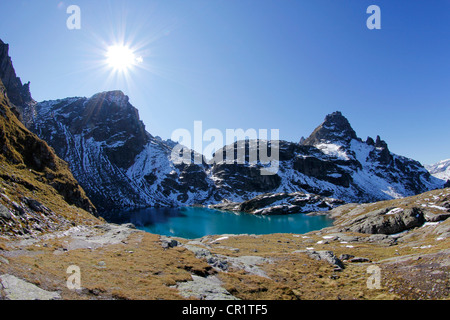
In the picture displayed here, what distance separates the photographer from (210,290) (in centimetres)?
1836

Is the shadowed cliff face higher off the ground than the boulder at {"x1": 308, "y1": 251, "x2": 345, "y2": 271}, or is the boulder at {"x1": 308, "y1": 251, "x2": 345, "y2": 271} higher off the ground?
the shadowed cliff face

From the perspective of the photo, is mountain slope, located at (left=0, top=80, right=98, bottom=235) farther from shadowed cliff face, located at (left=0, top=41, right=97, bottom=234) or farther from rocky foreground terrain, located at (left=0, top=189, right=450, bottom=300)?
rocky foreground terrain, located at (left=0, top=189, right=450, bottom=300)

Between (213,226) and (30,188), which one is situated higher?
(30,188)

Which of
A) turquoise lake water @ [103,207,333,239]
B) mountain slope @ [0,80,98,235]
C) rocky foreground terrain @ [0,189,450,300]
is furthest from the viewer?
turquoise lake water @ [103,207,333,239]

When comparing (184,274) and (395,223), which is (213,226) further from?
(184,274)

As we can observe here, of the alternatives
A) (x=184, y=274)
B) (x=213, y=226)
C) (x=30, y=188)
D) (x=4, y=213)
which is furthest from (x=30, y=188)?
(x=213, y=226)

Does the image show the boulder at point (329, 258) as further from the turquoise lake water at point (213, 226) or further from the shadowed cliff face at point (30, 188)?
the turquoise lake water at point (213, 226)

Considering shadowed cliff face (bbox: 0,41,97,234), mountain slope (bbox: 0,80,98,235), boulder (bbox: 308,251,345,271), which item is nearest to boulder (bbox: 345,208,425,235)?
boulder (bbox: 308,251,345,271)

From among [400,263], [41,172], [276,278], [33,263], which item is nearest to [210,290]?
[276,278]

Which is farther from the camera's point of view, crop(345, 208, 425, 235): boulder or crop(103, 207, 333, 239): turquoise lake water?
crop(103, 207, 333, 239): turquoise lake water

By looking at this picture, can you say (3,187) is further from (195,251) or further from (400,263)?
(400,263)

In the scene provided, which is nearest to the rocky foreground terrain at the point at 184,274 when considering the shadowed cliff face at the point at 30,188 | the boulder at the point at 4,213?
the shadowed cliff face at the point at 30,188

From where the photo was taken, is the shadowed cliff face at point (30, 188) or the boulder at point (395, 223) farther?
the boulder at point (395, 223)
